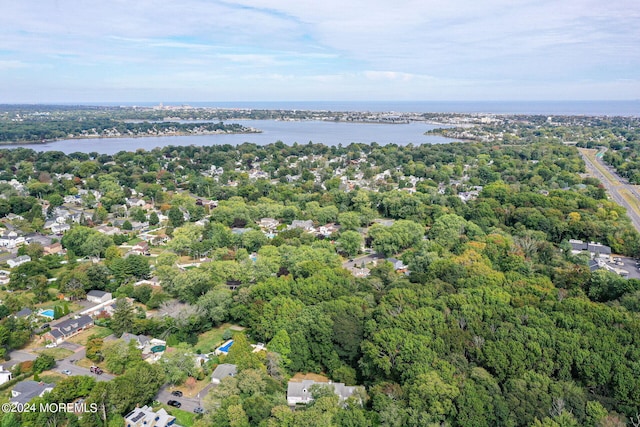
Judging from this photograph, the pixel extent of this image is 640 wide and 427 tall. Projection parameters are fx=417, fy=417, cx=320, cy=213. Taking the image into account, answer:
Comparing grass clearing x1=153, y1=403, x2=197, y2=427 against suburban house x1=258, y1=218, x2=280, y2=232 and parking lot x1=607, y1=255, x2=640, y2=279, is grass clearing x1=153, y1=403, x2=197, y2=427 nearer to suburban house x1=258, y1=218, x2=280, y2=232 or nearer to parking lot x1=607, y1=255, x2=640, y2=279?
suburban house x1=258, y1=218, x2=280, y2=232

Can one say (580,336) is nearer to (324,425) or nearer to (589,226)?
(324,425)

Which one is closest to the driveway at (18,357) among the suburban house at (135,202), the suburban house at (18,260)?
the suburban house at (18,260)

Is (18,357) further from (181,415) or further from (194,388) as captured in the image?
(181,415)

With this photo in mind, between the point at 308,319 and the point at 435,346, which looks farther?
the point at 308,319

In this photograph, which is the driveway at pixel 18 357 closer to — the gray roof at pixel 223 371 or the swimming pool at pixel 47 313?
the swimming pool at pixel 47 313

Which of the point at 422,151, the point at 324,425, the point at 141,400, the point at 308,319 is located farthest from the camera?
the point at 422,151

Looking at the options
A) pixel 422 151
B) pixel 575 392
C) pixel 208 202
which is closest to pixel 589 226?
pixel 575 392
